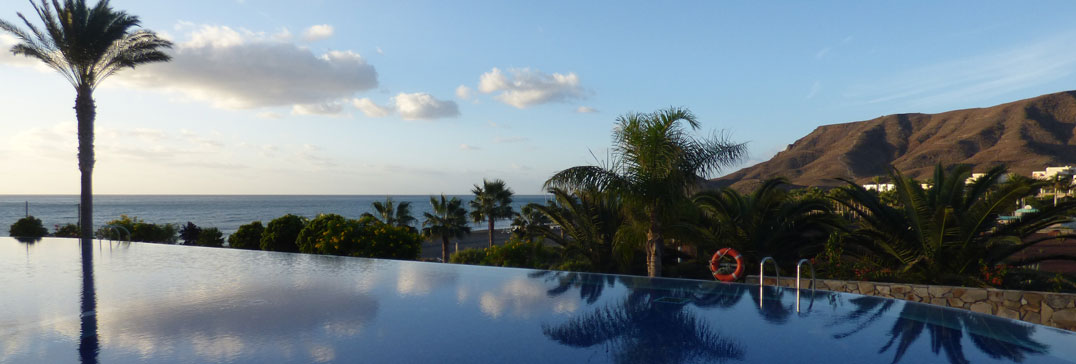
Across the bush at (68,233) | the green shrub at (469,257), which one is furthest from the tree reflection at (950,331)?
the bush at (68,233)

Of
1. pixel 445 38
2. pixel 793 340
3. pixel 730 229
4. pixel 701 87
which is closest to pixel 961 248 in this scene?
pixel 730 229

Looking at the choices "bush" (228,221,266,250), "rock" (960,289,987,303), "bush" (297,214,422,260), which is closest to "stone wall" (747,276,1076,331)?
"rock" (960,289,987,303)

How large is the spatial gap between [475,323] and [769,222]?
8.62 meters

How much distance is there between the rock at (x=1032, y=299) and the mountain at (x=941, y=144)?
228 feet

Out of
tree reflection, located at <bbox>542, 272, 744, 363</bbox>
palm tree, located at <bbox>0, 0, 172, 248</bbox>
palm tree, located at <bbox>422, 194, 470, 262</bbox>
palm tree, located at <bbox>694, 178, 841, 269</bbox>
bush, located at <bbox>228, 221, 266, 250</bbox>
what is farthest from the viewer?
palm tree, located at <bbox>422, 194, 470, 262</bbox>

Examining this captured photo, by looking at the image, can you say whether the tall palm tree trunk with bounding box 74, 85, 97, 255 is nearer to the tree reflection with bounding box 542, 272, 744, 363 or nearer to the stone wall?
the tree reflection with bounding box 542, 272, 744, 363

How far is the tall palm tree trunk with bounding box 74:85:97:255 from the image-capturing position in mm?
16188

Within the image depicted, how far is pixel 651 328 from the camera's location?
6.11 metres

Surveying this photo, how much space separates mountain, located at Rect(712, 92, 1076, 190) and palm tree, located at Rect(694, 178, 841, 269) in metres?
65.0

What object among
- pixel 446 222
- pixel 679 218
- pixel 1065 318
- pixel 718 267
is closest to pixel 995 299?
pixel 1065 318

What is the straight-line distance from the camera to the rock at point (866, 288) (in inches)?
344

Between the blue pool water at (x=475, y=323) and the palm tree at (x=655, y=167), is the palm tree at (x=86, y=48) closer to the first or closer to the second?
the blue pool water at (x=475, y=323)

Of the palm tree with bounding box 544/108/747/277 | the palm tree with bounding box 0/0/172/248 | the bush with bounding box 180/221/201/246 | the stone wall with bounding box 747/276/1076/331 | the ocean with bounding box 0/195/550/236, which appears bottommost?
the ocean with bounding box 0/195/550/236

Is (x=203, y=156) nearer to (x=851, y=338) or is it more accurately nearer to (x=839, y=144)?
(x=851, y=338)
